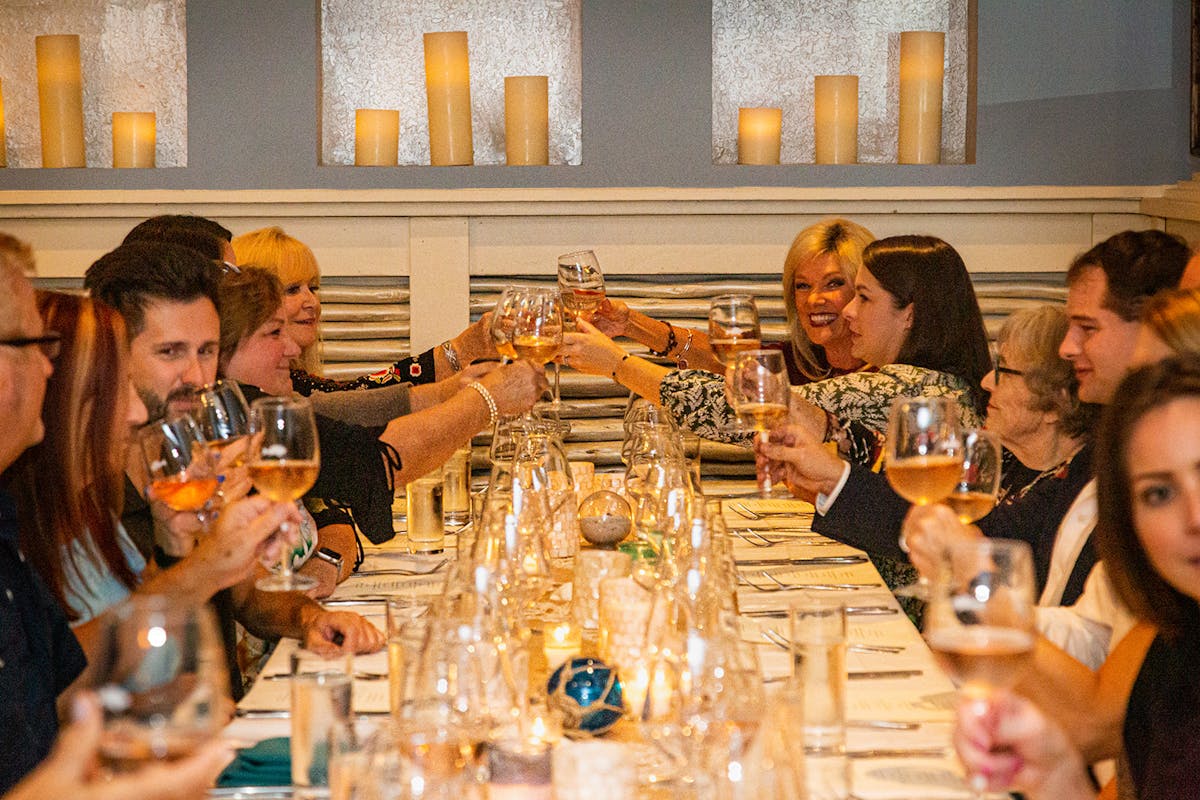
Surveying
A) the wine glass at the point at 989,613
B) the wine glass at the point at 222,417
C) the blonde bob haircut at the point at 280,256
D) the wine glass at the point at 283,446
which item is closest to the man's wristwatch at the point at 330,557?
the wine glass at the point at 222,417

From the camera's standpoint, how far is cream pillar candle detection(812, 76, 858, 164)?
16.2 ft

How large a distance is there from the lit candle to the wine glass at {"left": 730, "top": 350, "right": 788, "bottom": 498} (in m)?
0.72

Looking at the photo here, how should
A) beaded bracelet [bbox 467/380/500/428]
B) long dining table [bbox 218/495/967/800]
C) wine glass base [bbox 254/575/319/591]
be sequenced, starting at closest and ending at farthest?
long dining table [bbox 218/495/967/800] < wine glass base [bbox 254/575/319/591] < beaded bracelet [bbox 467/380/500/428]

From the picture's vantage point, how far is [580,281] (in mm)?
3680

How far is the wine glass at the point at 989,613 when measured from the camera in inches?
50.7

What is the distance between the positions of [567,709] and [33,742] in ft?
2.21

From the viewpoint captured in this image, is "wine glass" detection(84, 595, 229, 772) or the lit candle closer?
"wine glass" detection(84, 595, 229, 772)

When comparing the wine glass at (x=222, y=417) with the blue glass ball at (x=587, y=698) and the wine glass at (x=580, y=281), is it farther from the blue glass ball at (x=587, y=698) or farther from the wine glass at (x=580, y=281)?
the wine glass at (x=580, y=281)

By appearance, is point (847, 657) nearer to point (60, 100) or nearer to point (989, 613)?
point (989, 613)

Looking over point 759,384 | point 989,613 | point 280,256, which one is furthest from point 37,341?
point 280,256

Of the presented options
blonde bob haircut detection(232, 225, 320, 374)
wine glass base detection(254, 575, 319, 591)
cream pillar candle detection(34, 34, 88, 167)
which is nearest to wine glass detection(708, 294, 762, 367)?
blonde bob haircut detection(232, 225, 320, 374)

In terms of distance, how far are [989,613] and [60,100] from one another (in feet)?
14.6

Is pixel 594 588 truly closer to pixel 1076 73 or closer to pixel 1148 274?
pixel 1148 274

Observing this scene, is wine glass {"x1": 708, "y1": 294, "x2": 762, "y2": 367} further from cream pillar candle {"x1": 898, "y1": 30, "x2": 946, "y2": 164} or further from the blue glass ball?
cream pillar candle {"x1": 898, "y1": 30, "x2": 946, "y2": 164}
